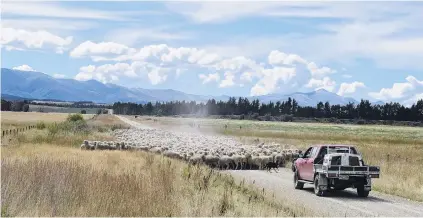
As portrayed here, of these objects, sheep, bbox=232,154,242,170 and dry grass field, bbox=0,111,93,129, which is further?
dry grass field, bbox=0,111,93,129

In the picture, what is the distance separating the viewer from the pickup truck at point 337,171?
18797mm

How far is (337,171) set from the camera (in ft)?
61.4

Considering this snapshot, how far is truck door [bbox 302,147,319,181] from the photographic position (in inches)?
798

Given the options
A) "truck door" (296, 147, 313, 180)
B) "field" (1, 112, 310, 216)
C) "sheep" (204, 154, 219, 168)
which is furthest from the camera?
"sheep" (204, 154, 219, 168)

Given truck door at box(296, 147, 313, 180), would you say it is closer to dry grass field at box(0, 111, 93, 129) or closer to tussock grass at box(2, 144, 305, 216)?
tussock grass at box(2, 144, 305, 216)

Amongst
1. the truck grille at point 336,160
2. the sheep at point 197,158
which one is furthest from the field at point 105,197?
the sheep at point 197,158

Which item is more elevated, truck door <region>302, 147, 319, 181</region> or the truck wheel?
truck door <region>302, 147, 319, 181</region>

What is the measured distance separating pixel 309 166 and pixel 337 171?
6.00ft

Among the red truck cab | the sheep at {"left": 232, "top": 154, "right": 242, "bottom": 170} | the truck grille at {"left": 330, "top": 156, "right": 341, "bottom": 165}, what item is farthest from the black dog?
the truck grille at {"left": 330, "top": 156, "right": 341, "bottom": 165}

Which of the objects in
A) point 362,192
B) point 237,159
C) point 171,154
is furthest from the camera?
point 171,154

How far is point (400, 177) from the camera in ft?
80.7

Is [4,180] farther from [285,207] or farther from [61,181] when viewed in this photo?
[285,207]

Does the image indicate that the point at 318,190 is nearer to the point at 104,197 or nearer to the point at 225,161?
the point at 104,197

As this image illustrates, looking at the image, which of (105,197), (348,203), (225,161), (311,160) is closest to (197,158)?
(225,161)
